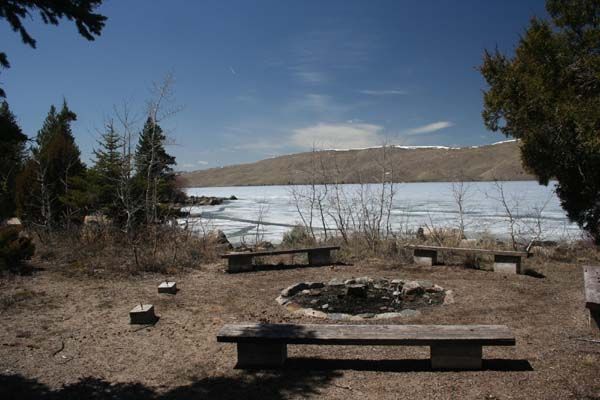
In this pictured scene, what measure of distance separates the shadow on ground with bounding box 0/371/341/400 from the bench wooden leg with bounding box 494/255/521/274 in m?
5.01

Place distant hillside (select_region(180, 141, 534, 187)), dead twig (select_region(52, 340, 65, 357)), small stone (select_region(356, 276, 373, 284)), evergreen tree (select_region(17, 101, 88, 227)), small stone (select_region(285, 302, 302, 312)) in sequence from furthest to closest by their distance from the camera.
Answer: distant hillside (select_region(180, 141, 534, 187)) → evergreen tree (select_region(17, 101, 88, 227)) → small stone (select_region(356, 276, 373, 284)) → small stone (select_region(285, 302, 302, 312)) → dead twig (select_region(52, 340, 65, 357))

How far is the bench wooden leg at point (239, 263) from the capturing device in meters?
8.14

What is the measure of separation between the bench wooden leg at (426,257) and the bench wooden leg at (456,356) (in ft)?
16.1

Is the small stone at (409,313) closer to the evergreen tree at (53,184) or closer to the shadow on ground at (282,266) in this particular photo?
the shadow on ground at (282,266)

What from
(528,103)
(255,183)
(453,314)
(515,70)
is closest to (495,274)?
(453,314)

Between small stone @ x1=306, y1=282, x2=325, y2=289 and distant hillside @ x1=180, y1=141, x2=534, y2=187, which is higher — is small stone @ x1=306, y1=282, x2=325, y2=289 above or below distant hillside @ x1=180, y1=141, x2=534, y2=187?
below

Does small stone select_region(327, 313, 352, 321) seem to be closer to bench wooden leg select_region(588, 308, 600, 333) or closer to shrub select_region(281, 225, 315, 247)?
bench wooden leg select_region(588, 308, 600, 333)

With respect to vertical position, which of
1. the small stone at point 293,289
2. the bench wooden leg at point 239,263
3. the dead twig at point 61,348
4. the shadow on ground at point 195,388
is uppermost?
the bench wooden leg at point 239,263

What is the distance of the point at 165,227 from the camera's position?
10039mm

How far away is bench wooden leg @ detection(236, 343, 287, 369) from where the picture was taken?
12.3 feet

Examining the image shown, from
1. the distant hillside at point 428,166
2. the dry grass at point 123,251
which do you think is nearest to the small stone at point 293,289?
the dry grass at point 123,251

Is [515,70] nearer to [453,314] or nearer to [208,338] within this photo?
[453,314]

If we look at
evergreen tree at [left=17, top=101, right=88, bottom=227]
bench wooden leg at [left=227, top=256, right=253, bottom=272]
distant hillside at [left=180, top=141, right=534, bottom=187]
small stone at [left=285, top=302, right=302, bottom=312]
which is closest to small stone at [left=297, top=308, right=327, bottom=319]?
small stone at [left=285, top=302, right=302, bottom=312]

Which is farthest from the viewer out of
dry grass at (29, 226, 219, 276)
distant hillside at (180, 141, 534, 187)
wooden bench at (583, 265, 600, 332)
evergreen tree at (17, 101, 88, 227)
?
distant hillside at (180, 141, 534, 187)
